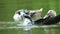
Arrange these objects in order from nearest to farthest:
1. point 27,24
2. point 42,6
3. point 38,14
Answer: point 27,24 < point 38,14 < point 42,6

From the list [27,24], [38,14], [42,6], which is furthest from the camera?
[42,6]

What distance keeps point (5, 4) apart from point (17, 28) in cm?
59

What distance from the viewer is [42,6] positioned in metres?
1.29

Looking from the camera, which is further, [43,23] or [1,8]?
[1,8]

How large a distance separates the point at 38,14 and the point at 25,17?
0.09 metres

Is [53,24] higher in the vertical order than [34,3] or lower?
lower

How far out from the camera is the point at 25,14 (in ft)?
2.68

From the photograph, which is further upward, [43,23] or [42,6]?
[42,6]

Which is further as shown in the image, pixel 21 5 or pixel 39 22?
pixel 21 5

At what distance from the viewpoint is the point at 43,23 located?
79 cm

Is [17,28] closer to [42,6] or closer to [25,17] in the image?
[25,17]

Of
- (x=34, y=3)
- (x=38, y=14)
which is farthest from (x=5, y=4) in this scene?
(x=38, y=14)

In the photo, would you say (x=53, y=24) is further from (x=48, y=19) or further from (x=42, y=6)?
(x=42, y=6)

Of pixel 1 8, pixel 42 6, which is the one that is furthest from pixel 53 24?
pixel 1 8
